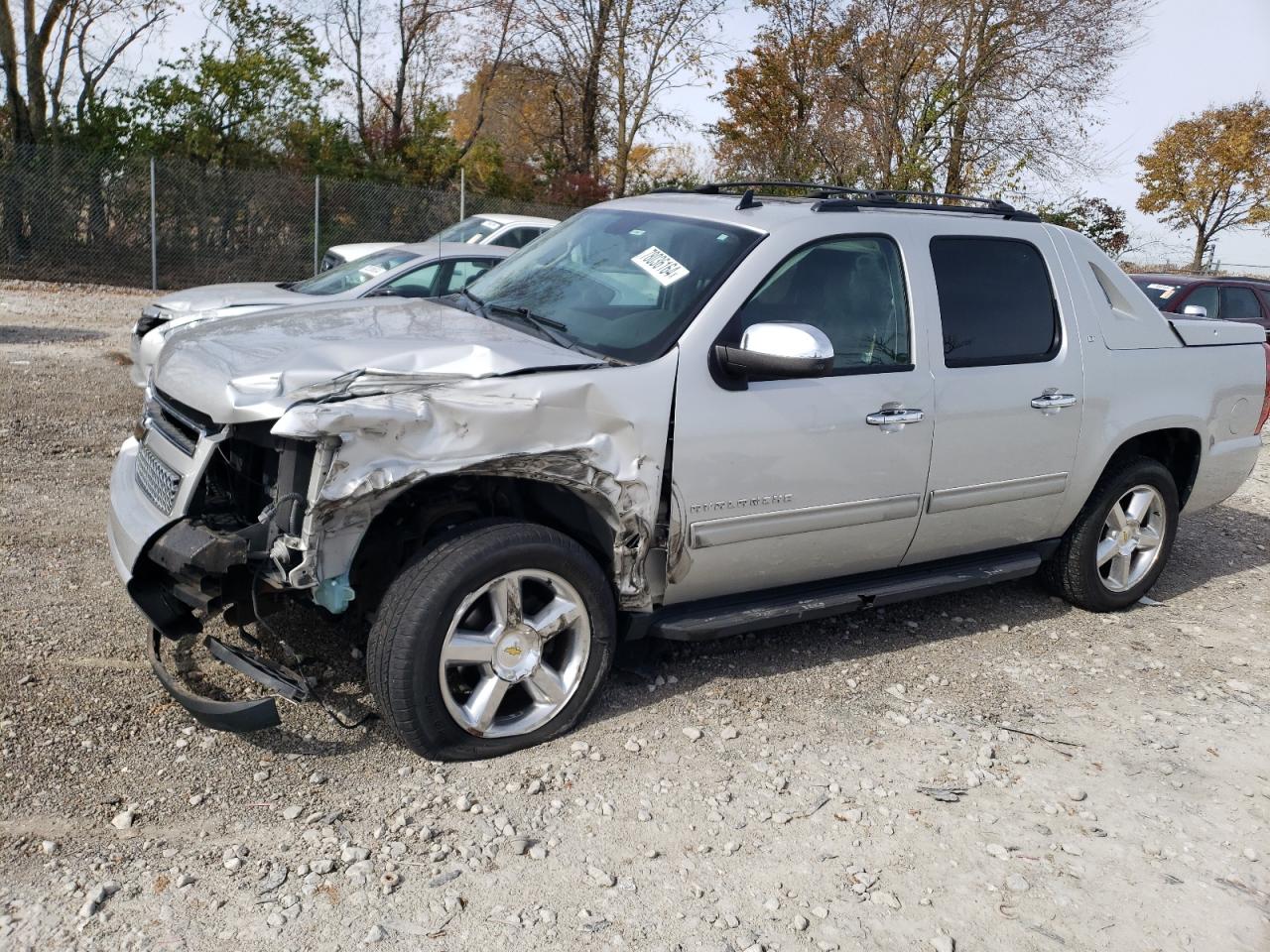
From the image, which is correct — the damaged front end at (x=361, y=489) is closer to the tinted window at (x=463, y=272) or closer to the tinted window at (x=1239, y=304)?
the tinted window at (x=463, y=272)

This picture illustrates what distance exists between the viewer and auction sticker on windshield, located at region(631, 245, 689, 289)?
4.21 meters

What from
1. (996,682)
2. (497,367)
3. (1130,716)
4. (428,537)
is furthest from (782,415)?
(1130,716)

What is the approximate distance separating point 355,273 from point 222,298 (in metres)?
1.40

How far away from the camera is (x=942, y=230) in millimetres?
4738

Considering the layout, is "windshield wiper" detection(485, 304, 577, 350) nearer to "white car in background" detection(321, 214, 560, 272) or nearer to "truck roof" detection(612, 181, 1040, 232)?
"truck roof" detection(612, 181, 1040, 232)

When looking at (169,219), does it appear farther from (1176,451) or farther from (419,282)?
(1176,451)

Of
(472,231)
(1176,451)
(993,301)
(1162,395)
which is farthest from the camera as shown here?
(472,231)

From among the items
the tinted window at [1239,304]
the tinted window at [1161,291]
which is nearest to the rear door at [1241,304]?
the tinted window at [1239,304]

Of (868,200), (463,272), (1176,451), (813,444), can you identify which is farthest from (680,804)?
(463,272)

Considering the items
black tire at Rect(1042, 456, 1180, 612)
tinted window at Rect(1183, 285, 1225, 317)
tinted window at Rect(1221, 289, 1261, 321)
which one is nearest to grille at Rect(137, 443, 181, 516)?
black tire at Rect(1042, 456, 1180, 612)

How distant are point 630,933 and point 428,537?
1480mm

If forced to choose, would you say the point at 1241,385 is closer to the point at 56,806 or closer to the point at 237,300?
the point at 56,806

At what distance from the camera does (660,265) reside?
4301mm

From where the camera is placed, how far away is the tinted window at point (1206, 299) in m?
12.7
